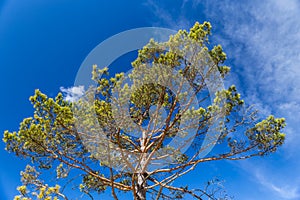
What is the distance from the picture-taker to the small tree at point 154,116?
255 inches

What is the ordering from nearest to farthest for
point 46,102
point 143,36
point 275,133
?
1. point 46,102
2. point 275,133
3. point 143,36

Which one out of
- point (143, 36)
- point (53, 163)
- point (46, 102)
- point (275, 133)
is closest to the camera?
point (46, 102)

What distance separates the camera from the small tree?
21.3 ft

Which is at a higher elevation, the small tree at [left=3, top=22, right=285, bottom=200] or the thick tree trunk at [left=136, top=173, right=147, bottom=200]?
the small tree at [left=3, top=22, right=285, bottom=200]

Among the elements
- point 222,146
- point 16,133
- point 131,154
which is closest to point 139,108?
point 131,154

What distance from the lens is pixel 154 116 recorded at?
8031 mm

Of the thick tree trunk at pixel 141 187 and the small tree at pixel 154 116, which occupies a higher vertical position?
the small tree at pixel 154 116

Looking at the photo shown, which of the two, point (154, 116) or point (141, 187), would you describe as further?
point (154, 116)

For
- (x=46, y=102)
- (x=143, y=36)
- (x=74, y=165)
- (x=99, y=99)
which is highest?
(x=143, y=36)

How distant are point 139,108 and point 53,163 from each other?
3037 mm

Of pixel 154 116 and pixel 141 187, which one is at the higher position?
pixel 154 116

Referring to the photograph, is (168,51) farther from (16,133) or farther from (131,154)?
(16,133)

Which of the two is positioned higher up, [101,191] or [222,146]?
[222,146]

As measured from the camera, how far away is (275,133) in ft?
21.7
